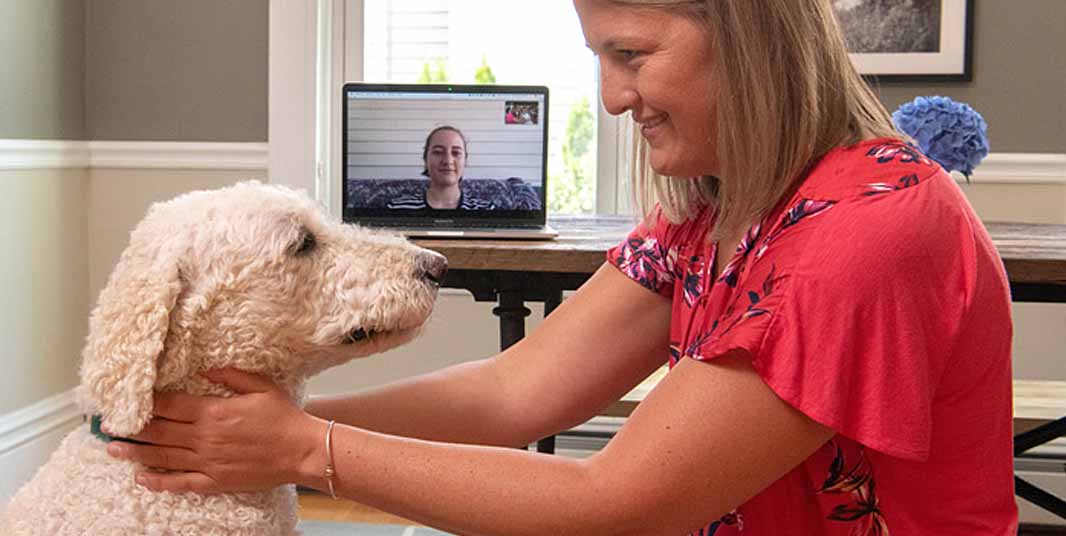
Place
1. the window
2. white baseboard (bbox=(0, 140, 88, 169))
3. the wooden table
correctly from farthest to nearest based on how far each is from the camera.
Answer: the window → white baseboard (bbox=(0, 140, 88, 169)) → the wooden table

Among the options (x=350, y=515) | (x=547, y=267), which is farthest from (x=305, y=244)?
(x=350, y=515)

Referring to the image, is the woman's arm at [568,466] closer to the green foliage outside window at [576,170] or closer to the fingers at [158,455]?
the fingers at [158,455]

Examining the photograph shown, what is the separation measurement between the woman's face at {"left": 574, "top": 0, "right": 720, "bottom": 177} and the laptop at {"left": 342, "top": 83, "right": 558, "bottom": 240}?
1.24m

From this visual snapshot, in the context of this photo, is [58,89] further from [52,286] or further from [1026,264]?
[1026,264]

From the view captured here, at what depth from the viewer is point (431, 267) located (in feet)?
4.20

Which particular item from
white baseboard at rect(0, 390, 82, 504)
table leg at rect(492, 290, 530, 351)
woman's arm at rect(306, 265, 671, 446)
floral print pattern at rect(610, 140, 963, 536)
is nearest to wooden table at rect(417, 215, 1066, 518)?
table leg at rect(492, 290, 530, 351)

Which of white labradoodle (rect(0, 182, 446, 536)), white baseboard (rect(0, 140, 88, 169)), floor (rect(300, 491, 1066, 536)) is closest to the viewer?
white labradoodle (rect(0, 182, 446, 536))

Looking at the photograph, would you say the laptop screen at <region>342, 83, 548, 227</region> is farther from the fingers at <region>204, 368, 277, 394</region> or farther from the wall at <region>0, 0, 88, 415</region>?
the fingers at <region>204, 368, 277, 394</region>

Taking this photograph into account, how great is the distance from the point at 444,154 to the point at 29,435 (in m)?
1.48

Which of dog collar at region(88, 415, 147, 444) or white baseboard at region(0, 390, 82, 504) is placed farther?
white baseboard at region(0, 390, 82, 504)

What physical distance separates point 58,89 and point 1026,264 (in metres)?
2.53

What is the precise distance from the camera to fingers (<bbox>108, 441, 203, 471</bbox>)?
1.18 meters

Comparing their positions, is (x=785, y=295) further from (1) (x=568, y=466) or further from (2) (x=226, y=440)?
(2) (x=226, y=440)

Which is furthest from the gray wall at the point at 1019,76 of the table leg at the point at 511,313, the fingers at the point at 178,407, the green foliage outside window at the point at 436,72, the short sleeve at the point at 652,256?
the fingers at the point at 178,407
